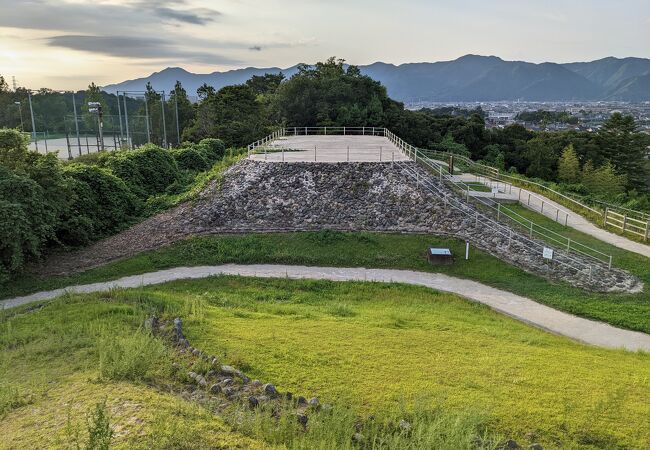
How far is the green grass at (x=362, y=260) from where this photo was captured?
52.4ft

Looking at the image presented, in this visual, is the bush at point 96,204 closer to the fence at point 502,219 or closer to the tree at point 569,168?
the fence at point 502,219

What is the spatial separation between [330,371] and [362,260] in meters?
11.8

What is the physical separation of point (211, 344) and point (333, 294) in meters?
7.58

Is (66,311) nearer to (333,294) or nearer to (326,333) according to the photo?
(326,333)

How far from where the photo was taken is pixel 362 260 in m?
20.1

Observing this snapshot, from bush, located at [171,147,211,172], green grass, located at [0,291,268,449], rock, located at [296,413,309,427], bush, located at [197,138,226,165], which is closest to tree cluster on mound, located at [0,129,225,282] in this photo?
bush, located at [171,147,211,172]

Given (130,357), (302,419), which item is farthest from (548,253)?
(130,357)

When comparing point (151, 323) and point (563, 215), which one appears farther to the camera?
point (563, 215)

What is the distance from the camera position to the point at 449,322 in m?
13.2

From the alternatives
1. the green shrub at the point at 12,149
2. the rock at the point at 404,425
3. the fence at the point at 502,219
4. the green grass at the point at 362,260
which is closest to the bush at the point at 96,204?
the green shrub at the point at 12,149

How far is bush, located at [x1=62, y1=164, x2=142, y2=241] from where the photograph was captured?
2230 centimetres

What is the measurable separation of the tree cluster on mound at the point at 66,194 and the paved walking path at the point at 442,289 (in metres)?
2.61

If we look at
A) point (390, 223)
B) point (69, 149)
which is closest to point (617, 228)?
point (390, 223)

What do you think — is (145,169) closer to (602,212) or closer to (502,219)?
(502,219)
